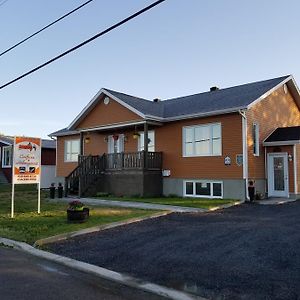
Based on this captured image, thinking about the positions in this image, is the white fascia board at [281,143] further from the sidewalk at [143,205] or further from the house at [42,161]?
the house at [42,161]

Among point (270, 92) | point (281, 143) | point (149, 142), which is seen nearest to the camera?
point (281, 143)

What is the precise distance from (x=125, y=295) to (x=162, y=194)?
16.2 metres

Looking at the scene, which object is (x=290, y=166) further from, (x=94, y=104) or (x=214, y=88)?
(x=94, y=104)

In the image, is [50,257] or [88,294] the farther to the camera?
[50,257]

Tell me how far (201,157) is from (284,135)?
436cm

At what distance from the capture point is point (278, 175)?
65.9 feet

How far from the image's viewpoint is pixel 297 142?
1898 centimetres

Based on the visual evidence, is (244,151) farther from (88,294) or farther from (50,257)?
(88,294)

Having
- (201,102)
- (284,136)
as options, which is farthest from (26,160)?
A: (284,136)

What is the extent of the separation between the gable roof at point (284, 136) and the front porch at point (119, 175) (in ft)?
19.8

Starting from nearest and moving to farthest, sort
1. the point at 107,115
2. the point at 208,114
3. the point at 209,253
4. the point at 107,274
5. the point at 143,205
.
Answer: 1. the point at 107,274
2. the point at 209,253
3. the point at 143,205
4. the point at 208,114
5. the point at 107,115

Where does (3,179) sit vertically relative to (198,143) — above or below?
below

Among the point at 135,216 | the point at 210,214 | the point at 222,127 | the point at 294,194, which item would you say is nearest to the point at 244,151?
the point at 222,127

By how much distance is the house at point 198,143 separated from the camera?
1923 centimetres
